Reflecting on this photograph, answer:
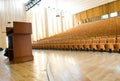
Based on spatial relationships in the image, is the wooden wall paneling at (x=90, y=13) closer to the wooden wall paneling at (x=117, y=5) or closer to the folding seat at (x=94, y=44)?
the wooden wall paneling at (x=117, y=5)

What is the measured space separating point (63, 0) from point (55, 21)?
276 cm

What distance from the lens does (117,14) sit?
Answer: 34.8 feet

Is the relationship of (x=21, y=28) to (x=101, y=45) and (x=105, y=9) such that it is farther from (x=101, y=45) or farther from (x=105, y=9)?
(x=105, y=9)

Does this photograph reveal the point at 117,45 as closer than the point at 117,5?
Yes

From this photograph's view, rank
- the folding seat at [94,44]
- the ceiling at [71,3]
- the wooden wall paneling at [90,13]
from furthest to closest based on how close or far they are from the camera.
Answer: the wooden wall paneling at [90,13] → the ceiling at [71,3] → the folding seat at [94,44]

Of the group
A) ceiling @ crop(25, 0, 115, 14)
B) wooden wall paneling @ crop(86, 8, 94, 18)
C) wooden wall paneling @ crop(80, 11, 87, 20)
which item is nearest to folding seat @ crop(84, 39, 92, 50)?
ceiling @ crop(25, 0, 115, 14)

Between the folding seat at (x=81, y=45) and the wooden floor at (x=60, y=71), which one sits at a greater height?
the folding seat at (x=81, y=45)

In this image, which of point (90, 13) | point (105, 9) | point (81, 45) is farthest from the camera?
point (90, 13)

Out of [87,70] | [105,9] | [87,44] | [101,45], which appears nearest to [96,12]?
[105,9]

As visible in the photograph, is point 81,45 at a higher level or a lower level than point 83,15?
lower

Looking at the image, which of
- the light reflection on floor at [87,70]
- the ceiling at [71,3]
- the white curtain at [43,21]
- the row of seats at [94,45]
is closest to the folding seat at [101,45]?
the row of seats at [94,45]

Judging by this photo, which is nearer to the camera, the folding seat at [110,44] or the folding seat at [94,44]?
the folding seat at [110,44]

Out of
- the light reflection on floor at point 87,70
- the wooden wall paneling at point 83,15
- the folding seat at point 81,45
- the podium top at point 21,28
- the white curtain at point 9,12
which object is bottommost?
the light reflection on floor at point 87,70

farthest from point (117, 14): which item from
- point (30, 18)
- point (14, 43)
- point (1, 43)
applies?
point (14, 43)
